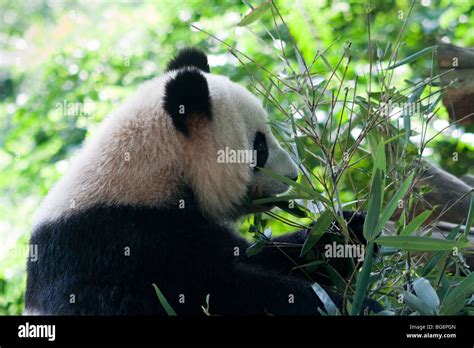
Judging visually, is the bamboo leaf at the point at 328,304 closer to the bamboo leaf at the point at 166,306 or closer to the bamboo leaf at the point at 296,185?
the bamboo leaf at the point at 296,185

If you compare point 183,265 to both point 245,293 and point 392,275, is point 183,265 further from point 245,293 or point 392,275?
point 392,275

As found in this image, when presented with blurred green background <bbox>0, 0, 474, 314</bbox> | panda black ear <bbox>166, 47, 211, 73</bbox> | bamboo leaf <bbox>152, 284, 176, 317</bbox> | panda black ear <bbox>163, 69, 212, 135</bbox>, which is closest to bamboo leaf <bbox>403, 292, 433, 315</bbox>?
bamboo leaf <bbox>152, 284, 176, 317</bbox>

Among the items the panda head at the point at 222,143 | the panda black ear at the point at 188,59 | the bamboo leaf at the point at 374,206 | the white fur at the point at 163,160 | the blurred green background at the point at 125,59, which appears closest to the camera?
the bamboo leaf at the point at 374,206

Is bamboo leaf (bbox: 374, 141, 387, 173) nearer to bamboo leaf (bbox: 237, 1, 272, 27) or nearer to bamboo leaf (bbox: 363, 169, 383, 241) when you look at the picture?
bamboo leaf (bbox: 363, 169, 383, 241)

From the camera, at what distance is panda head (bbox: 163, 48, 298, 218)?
97.7 inches

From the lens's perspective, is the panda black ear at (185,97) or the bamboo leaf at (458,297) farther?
the panda black ear at (185,97)

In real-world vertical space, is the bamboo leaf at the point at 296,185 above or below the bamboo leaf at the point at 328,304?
above

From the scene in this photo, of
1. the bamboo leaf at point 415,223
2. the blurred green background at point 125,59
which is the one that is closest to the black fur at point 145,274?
the bamboo leaf at point 415,223

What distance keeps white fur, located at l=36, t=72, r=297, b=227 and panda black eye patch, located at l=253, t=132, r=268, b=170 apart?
0.02 m

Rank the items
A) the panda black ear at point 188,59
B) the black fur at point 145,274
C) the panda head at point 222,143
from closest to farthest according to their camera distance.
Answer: the black fur at point 145,274 < the panda head at point 222,143 < the panda black ear at point 188,59

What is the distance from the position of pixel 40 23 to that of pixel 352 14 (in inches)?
140

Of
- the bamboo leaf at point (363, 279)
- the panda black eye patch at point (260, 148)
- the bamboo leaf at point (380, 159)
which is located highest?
the panda black eye patch at point (260, 148)

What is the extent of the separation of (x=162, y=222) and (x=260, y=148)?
0.61m

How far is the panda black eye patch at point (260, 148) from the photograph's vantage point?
2.71 m
